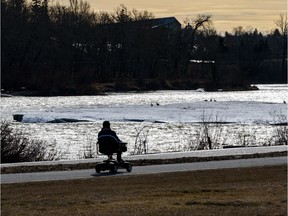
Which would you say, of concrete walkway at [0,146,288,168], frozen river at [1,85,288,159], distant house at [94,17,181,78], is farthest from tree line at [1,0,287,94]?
concrete walkway at [0,146,288,168]

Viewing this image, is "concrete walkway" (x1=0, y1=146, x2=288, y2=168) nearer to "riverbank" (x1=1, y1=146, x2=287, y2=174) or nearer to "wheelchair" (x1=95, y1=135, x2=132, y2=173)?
"riverbank" (x1=1, y1=146, x2=287, y2=174)

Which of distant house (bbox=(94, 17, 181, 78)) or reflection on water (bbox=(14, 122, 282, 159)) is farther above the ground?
distant house (bbox=(94, 17, 181, 78))

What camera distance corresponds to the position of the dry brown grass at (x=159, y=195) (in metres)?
11.7

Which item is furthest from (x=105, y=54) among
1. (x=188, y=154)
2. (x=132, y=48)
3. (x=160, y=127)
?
(x=188, y=154)

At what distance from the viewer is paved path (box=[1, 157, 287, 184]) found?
57.5 ft

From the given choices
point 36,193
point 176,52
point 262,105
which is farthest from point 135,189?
point 176,52

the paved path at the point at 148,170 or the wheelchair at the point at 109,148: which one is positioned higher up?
the wheelchair at the point at 109,148

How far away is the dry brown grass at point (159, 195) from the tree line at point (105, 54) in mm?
75829

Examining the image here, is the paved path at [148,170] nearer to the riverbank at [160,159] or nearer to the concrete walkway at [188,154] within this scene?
the riverbank at [160,159]

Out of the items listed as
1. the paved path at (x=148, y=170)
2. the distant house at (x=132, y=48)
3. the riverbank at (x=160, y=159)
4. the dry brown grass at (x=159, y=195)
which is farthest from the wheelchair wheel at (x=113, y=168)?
the distant house at (x=132, y=48)

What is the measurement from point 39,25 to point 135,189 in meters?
102

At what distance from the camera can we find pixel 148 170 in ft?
62.2

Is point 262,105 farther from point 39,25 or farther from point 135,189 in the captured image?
point 39,25

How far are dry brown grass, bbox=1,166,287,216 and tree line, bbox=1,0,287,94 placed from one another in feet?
249
